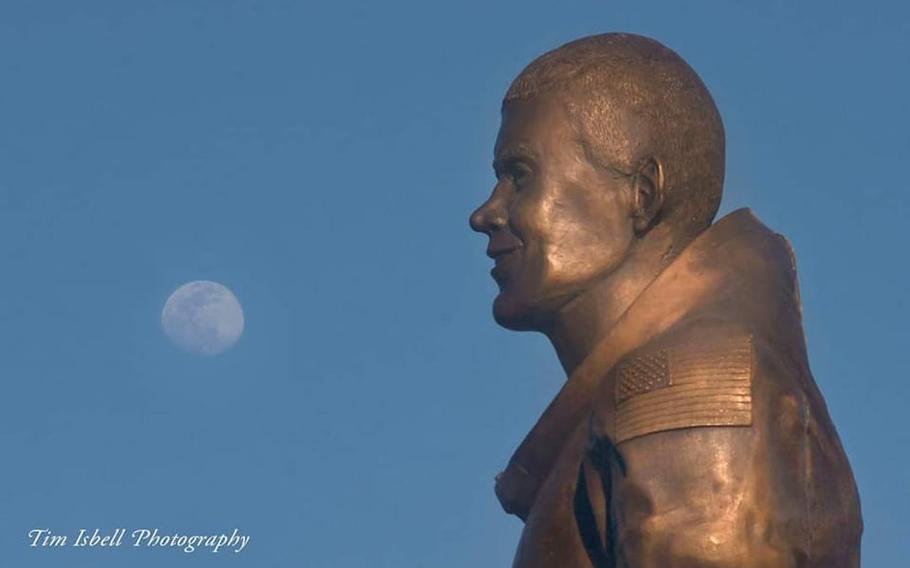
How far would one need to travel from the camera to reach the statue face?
31.4 ft

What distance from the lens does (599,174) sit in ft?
31.5

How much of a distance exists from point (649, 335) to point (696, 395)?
2.09 feet

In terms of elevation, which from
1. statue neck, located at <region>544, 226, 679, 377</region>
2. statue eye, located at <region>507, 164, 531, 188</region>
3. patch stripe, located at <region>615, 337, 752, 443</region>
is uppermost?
statue eye, located at <region>507, 164, 531, 188</region>

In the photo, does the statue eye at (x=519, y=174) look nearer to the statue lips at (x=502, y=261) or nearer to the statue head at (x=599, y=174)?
the statue head at (x=599, y=174)

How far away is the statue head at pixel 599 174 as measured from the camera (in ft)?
31.4

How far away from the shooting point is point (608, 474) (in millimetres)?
8938

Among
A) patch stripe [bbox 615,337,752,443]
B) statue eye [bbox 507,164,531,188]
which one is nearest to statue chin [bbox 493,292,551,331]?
statue eye [bbox 507,164,531,188]

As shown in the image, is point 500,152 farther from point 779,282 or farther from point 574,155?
point 779,282

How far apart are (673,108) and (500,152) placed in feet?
2.65

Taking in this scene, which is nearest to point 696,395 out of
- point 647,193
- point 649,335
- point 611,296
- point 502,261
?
point 649,335

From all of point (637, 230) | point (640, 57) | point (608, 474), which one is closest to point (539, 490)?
point (608, 474)

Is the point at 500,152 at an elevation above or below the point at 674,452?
above

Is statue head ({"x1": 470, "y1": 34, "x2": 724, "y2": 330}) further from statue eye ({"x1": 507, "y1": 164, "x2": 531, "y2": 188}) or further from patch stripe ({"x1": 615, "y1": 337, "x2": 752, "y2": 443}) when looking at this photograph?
patch stripe ({"x1": 615, "y1": 337, "x2": 752, "y2": 443})

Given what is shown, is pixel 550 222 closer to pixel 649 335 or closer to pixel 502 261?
pixel 502 261
